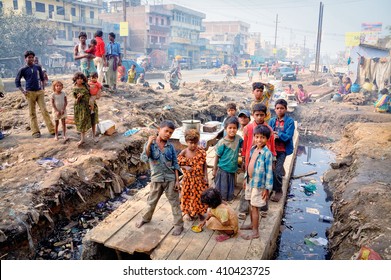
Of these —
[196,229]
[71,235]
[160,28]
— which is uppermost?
[160,28]

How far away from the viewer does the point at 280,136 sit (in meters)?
4.39

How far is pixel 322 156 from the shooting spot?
10070mm

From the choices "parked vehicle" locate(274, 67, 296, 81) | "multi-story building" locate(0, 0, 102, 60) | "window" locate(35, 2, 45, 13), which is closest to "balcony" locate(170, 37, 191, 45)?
"multi-story building" locate(0, 0, 102, 60)

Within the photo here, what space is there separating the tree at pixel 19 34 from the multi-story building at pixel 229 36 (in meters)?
33.1

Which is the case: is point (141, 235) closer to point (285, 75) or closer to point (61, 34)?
point (285, 75)

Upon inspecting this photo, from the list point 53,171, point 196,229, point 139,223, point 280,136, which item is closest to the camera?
point 196,229

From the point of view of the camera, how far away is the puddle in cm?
461

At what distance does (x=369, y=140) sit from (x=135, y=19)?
3779 cm

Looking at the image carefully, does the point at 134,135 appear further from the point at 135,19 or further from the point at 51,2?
the point at 135,19

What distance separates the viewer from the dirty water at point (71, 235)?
4285 mm

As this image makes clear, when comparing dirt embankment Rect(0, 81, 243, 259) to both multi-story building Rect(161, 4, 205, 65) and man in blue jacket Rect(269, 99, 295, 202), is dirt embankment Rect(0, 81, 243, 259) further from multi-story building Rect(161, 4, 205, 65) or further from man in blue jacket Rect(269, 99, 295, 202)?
multi-story building Rect(161, 4, 205, 65)

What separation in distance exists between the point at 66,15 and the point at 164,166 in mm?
34495

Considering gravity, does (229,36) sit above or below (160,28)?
above

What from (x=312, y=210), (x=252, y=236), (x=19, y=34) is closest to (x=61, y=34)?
(x=19, y=34)
